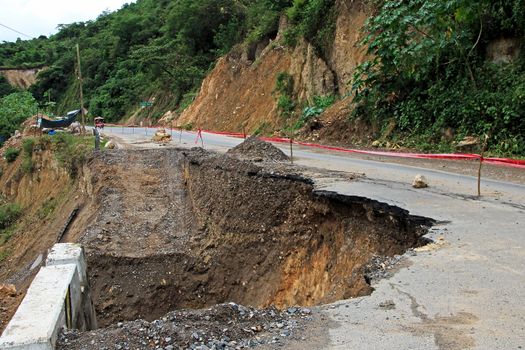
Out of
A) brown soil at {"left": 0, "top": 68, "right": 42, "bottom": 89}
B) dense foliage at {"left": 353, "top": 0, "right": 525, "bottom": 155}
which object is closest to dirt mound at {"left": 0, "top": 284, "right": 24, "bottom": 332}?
dense foliage at {"left": 353, "top": 0, "right": 525, "bottom": 155}

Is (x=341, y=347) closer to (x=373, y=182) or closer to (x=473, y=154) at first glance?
(x=373, y=182)

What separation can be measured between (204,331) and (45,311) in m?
1.76

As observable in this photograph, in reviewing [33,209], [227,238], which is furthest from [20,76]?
[227,238]

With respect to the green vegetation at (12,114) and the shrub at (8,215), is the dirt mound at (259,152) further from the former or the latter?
the green vegetation at (12,114)

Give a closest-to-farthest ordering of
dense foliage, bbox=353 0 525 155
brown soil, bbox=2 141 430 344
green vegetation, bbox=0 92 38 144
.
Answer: brown soil, bbox=2 141 430 344 → dense foliage, bbox=353 0 525 155 → green vegetation, bbox=0 92 38 144

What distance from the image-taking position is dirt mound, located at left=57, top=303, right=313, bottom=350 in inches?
170

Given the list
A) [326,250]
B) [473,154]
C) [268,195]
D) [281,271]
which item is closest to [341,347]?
[326,250]

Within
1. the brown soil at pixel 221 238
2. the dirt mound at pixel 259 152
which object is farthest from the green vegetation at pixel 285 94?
the dirt mound at pixel 259 152

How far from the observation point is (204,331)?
450 centimetres

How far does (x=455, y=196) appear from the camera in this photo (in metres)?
9.64

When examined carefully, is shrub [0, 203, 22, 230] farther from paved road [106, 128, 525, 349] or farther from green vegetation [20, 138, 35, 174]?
paved road [106, 128, 525, 349]

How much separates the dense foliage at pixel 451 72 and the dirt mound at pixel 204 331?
12.0m

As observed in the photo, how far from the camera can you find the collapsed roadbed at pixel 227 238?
941cm

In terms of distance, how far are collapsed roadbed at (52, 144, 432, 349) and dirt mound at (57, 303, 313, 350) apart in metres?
1.77
